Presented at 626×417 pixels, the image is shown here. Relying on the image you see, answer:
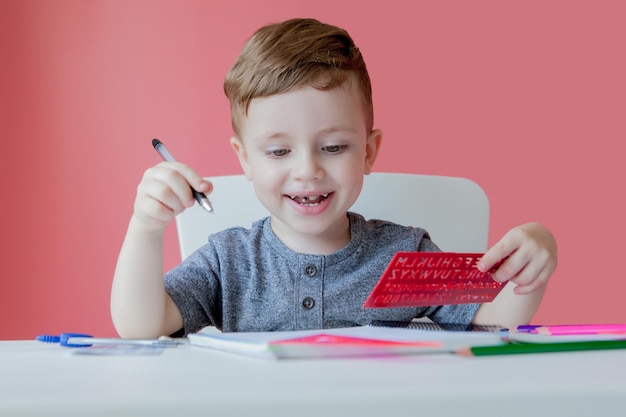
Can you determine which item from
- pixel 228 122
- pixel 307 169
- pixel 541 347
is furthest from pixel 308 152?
pixel 228 122

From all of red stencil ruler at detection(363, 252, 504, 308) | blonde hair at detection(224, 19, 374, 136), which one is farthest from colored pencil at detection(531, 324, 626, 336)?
blonde hair at detection(224, 19, 374, 136)

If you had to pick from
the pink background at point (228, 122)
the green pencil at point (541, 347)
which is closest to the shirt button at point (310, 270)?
the green pencil at point (541, 347)

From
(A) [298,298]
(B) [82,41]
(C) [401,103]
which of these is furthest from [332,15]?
(A) [298,298]

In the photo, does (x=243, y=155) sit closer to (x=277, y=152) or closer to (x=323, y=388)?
(x=277, y=152)

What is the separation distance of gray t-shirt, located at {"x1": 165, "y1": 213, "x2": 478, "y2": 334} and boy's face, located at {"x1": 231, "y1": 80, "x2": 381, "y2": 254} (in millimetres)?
61

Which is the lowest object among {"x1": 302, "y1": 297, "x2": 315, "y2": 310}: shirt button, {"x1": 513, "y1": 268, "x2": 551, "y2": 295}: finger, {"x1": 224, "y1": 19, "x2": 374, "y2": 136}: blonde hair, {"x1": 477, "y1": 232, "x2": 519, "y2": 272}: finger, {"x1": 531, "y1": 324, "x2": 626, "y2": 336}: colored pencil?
{"x1": 302, "y1": 297, "x2": 315, "y2": 310}: shirt button

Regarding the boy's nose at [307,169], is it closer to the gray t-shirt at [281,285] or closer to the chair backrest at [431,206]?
the gray t-shirt at [281,285]

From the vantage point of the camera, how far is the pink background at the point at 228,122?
2080 millimetres

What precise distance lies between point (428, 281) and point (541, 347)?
11 centimetres

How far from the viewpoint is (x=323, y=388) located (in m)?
0.35

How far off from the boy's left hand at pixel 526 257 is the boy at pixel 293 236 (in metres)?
0.02

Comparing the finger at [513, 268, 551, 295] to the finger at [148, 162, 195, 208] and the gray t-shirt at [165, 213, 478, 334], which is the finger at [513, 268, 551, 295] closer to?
the gray t-shirt at [165, 213, 478, 334]

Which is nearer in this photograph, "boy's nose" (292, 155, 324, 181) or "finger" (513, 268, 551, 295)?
"finger" (513, 268, 551, 295)

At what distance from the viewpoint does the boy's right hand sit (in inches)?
29.0
